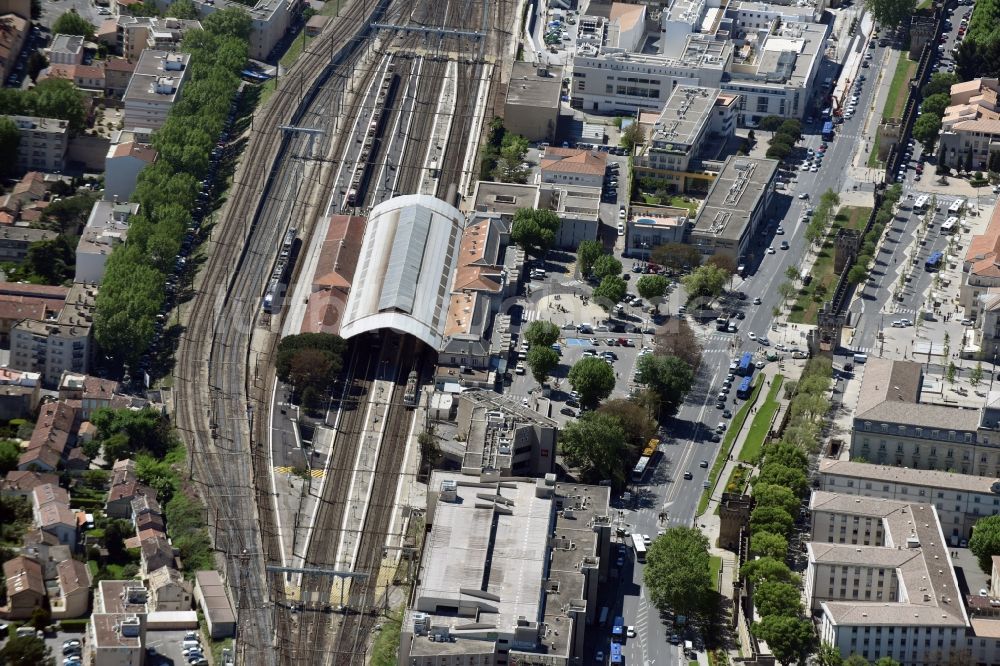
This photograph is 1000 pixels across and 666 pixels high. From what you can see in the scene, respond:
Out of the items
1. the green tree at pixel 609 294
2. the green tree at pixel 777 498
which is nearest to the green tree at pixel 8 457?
the green tree at pixel 609 294

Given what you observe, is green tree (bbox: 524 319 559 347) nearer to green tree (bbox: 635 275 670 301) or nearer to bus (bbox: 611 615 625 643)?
green tree (bbox: 635 275 670 301)

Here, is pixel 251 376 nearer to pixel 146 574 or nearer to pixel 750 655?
pixel 146 574

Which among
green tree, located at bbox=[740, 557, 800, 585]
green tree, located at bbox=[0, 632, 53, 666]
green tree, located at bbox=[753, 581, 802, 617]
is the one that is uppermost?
green tree, located at bbox=[740, 557, 800, 585]

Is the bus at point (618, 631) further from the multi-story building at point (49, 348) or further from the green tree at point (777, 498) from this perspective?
the multi-story building at point (49, 348)

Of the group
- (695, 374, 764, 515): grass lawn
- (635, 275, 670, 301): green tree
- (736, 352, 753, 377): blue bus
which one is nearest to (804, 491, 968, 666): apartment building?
(695, 374, 764, 515): grass lawn

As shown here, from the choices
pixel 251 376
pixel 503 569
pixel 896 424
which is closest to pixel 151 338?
pixel 251 376

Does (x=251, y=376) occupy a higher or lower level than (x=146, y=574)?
higher
